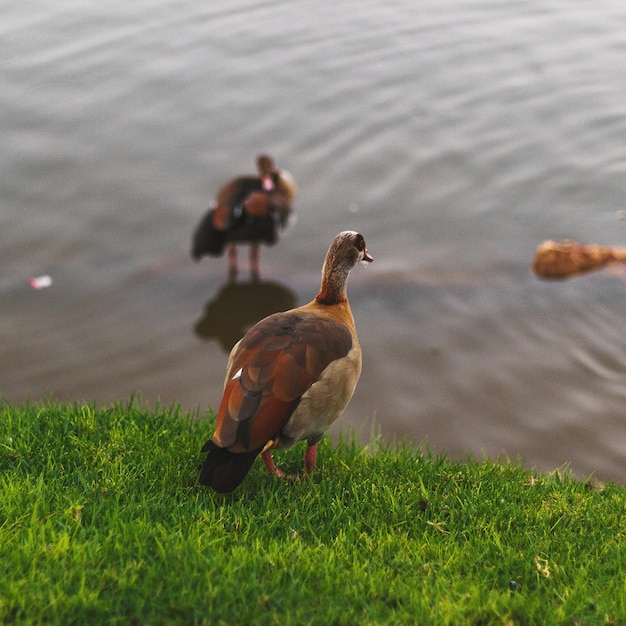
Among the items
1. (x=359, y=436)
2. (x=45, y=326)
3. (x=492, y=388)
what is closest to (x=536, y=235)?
(x=492, y=388)

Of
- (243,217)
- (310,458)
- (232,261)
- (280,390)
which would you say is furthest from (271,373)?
(232,261)

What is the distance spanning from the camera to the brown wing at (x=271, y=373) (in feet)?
14.8

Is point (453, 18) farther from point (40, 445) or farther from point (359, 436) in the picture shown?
point (40, 445)

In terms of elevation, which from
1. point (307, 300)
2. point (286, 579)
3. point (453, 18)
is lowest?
point (307, 300)

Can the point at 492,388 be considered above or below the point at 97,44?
below

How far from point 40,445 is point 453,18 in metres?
11.7

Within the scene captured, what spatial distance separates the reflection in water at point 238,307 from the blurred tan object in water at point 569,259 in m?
2.58

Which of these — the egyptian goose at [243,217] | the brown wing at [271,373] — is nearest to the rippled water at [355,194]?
the egyptian goose at [243,217]

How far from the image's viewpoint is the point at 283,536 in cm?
432

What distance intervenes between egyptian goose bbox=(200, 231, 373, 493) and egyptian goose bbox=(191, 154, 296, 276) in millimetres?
3968

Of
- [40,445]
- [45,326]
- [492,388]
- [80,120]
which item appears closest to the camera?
[40,445]

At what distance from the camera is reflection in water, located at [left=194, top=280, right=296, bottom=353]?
859 centimetres

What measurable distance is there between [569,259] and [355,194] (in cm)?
276

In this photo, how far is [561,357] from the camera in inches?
314
